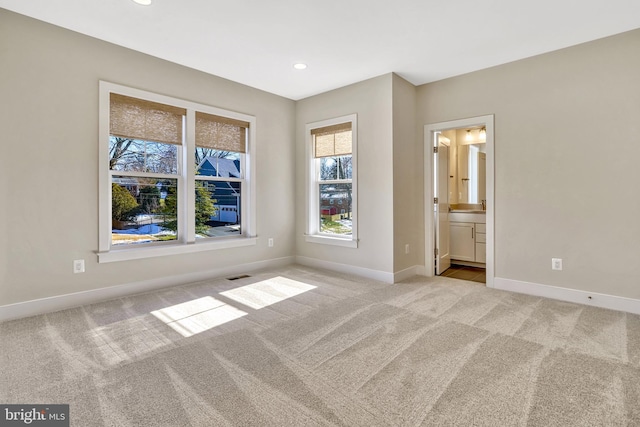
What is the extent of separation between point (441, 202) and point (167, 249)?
Answer: 3.69 m

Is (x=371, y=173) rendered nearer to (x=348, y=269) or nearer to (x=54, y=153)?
(x=348, y=269)

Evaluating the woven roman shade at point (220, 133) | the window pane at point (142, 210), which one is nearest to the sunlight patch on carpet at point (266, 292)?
the window pane at point (142, 210)

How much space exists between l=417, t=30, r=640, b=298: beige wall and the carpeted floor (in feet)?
1.64

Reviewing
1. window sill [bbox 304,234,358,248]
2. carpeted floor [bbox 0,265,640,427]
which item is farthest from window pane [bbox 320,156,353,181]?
carpeted floor [bbox 0,265,640,427]

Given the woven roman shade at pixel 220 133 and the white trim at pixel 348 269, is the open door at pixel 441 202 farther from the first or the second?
the woven roman shade at pixel 220 133

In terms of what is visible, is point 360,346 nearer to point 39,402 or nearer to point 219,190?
point 39,402

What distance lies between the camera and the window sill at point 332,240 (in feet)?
14.6

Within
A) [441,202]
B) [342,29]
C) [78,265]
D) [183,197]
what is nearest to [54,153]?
[78,265]

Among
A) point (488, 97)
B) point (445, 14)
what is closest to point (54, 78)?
point (445, 14)

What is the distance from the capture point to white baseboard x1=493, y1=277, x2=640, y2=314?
2988 mm

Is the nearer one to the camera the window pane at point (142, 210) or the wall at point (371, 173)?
the window pane at point (142, 210)

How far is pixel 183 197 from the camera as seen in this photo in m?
3.93

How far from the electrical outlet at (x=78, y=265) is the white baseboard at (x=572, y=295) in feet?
14.7

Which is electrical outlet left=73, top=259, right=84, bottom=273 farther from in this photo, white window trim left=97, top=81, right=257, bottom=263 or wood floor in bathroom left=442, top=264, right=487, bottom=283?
wood floor in bathroom left=442, top=264, right=487, bottom=283
